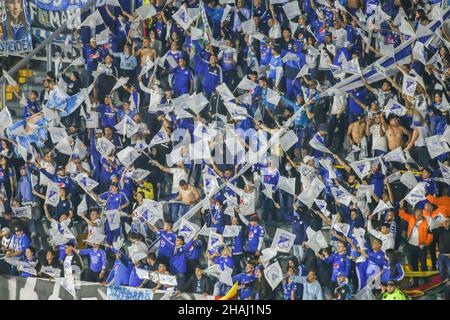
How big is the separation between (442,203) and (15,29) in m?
5.05

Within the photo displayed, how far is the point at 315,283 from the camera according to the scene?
12242 millimetres

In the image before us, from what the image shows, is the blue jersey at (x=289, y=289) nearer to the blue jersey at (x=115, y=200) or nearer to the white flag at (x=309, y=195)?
the white flag at (x=309, y=195)

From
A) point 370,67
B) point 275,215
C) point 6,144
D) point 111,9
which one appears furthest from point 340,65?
point 6,144

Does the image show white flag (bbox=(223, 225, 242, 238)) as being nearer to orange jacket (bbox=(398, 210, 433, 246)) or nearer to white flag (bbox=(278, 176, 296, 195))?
white flag (bbox=(278, 176, 296, 195))

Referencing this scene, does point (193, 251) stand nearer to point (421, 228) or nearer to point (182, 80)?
point (182, 80)

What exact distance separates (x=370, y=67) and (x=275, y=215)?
1.75m

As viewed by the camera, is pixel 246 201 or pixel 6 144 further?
pixel 6 144


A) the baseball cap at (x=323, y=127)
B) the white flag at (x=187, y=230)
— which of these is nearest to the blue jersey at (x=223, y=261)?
the white flag at (x=187, y=230)

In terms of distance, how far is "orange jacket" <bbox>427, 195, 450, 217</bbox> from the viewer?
12.3m

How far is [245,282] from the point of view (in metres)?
12.5

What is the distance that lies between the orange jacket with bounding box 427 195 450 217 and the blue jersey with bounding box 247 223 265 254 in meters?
1.66

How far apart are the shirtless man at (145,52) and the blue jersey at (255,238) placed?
2.25 meters
